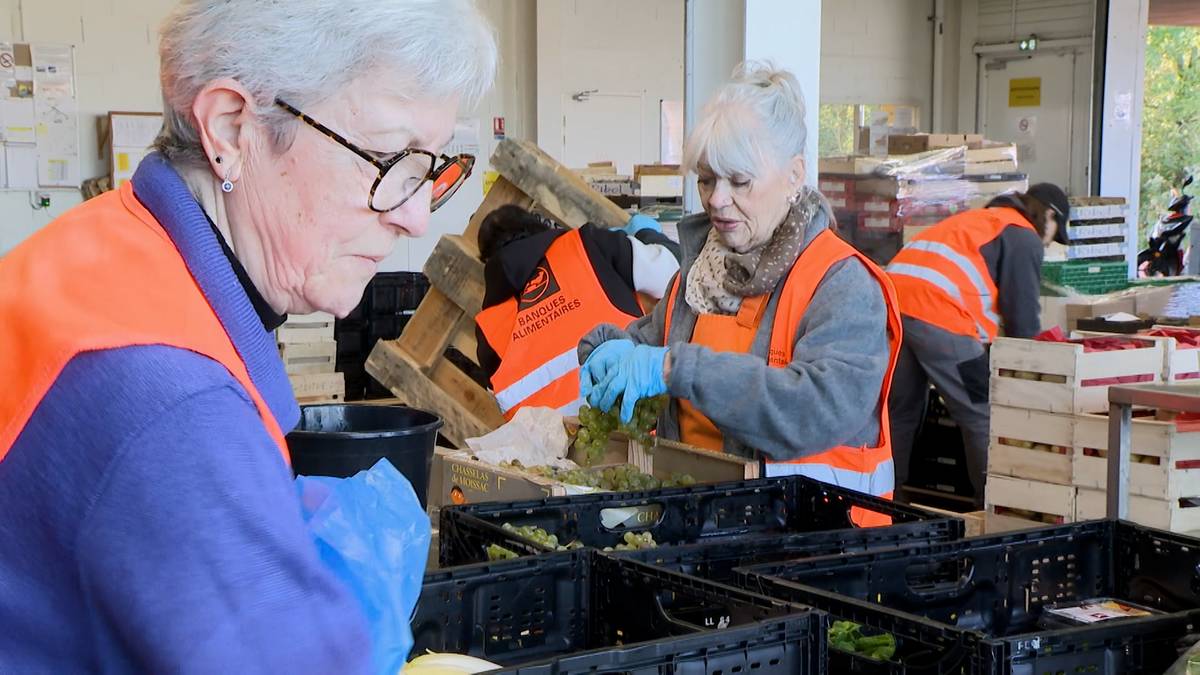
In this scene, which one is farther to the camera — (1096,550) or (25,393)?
(1096,550)

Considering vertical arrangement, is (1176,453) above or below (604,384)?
below

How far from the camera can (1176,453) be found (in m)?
3.39

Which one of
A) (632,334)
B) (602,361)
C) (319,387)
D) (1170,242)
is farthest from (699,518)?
(1170,242)

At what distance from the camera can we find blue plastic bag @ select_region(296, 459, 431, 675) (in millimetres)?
1045

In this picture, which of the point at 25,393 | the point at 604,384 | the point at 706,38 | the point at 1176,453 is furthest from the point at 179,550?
the point at 706,38

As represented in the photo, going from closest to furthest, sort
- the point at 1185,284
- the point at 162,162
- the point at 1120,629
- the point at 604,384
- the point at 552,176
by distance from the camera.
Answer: the point at 162,162
the point at 1120,629
the point at 604,384
the point at 552,176
the point at 1185,284

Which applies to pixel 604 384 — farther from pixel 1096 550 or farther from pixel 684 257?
pixel 1096 550

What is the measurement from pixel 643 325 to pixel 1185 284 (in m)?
4.49

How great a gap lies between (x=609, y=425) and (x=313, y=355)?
4563 mm

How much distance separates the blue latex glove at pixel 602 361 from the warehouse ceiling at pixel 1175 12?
1001 centimetres

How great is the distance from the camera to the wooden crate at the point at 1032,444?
3.72 meters

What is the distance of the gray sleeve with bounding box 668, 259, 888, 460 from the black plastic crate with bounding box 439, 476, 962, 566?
0.78 feet

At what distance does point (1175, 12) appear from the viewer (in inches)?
468

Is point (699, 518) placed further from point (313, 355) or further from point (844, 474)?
point (313, 355)
